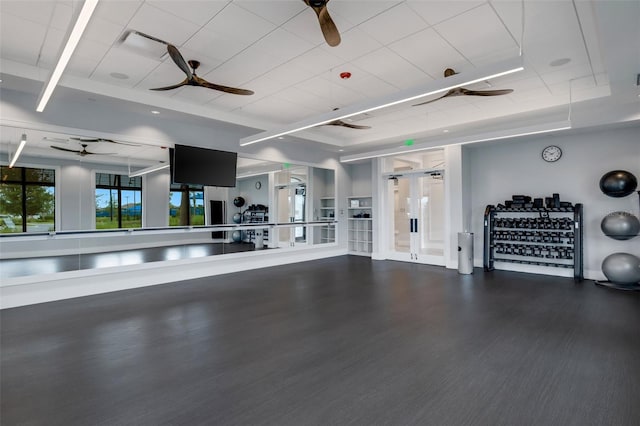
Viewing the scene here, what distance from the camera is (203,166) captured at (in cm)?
677

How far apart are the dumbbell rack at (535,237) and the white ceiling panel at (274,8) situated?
6098 mm

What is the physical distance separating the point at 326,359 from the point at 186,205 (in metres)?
4.82

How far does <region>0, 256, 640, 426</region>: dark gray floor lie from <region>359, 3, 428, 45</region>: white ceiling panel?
11.3ft

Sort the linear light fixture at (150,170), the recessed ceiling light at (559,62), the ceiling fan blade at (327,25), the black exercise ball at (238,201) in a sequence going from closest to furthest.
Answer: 1. the ceiling fan blade at (327,25)
2. the recessed ceiling light at (559,62)
3. the linear light fixture at (150,170)
4. the black exercise ball at (238,201)

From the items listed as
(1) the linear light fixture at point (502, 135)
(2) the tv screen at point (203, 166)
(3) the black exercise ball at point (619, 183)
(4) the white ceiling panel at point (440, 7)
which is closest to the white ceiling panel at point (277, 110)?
(2) the tv screen at point (203, 166)

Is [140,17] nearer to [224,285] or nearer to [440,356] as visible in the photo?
[224,285]

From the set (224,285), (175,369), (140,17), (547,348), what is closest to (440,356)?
(547,348)

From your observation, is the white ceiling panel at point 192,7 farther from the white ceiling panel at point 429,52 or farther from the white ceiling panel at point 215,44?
the white ceiling panel at point 429,52

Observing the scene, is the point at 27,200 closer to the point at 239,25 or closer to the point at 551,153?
the point at 239,25

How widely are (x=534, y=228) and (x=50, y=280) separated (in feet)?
29.2

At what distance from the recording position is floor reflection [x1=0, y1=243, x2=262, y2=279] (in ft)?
15.8

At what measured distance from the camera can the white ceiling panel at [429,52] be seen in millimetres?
3883

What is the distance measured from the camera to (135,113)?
5.95 metres

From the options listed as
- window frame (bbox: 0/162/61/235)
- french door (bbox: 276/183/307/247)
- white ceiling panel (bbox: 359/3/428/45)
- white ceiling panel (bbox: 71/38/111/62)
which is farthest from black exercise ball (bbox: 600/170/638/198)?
window frame (bbox: 0/162/61/235)
